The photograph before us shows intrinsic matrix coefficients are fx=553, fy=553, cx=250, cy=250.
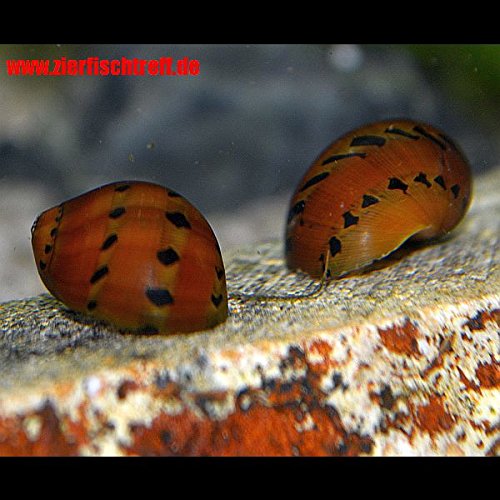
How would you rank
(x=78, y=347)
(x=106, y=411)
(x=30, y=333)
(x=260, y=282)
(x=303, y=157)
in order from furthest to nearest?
(x=303, y=157) < (x=260, y=282) < (x=30, y=333) < (x=78, y=347) < (x=106, y=411)

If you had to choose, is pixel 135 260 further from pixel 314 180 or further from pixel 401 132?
pixel 401 132

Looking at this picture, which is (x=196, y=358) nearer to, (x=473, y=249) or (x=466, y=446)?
(x=466, y=446)

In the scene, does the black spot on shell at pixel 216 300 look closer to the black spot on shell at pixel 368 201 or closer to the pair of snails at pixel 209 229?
the pair of snails at pixel 209 229

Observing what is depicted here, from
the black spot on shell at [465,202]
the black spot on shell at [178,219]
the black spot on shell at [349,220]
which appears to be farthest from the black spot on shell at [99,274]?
the black spot on shell at [465,202]

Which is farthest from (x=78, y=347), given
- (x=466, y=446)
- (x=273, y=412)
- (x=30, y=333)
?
(x=466, y=446)

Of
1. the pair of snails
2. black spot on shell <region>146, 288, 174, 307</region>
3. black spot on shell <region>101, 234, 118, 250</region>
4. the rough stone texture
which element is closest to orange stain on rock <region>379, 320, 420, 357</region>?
the rough stone texture

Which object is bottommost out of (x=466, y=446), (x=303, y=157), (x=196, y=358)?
(x=466, y=446)

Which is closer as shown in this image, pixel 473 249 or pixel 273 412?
pixel 273 412
